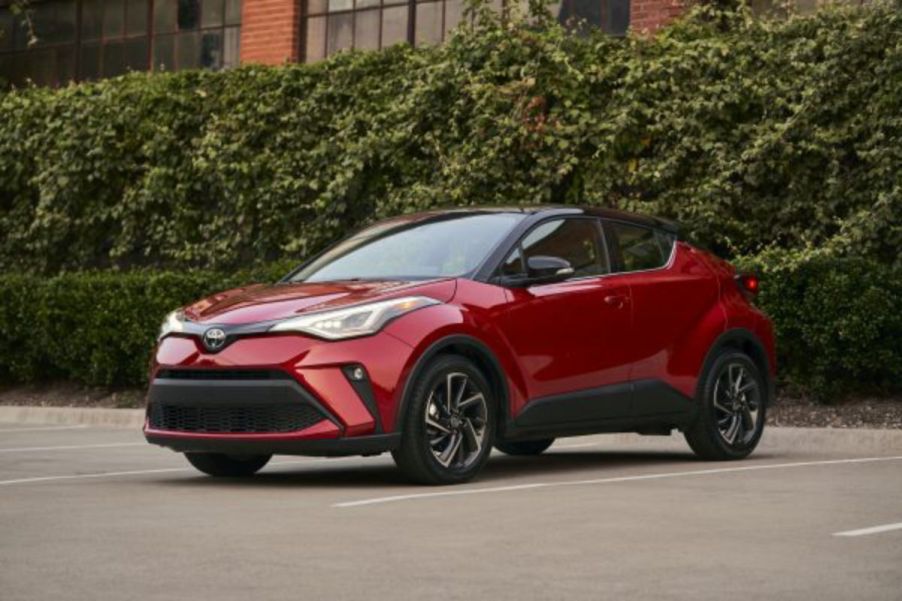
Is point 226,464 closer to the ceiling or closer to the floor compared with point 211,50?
closer to the floor

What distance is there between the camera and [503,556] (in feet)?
26.8

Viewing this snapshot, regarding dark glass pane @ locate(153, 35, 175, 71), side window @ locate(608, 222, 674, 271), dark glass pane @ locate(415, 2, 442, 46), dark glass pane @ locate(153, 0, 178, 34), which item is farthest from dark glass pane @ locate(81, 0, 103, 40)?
side window @ locate(608, 222, 674, 271)

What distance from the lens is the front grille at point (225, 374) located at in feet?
36.2

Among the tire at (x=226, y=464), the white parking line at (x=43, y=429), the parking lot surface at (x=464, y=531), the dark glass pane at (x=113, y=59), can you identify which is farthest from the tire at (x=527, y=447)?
the dark glass pane at (x=113, y=59)

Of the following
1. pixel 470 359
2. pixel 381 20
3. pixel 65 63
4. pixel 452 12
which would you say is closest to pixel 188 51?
pixel 65 63

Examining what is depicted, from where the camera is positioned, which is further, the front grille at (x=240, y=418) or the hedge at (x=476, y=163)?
the hedge at (x=476, y=163)

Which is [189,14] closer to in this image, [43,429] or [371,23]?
[371,23]

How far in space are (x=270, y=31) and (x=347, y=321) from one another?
14.9 meters

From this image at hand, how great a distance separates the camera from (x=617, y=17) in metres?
22.3

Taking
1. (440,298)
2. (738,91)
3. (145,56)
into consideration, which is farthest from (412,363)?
(145,56)

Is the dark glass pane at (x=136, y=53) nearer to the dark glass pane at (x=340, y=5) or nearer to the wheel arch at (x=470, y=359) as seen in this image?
the dark glass pane at (x=340, y=5)

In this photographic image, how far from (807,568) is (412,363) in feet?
12.2

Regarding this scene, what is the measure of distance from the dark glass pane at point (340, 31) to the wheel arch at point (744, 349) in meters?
12.3

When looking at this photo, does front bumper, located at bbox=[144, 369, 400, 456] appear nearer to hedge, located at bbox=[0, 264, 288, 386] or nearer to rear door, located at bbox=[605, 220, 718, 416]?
rear door, located at bbox=[605, 220, 718, 416]
